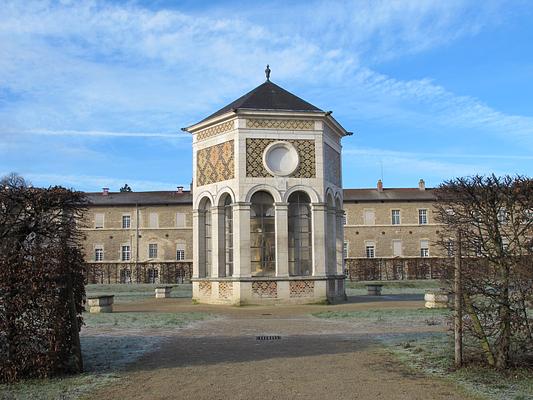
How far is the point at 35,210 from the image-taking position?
27.8ft

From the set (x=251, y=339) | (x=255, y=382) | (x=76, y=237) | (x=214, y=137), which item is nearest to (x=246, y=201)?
(x=214, y=137)

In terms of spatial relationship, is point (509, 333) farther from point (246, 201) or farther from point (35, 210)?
point (246, 201)

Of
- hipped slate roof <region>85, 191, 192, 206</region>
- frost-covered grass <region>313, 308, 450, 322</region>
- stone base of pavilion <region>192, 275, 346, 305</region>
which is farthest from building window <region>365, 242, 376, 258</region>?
frost-covered grass <region>313, 308, 450, 322</region>

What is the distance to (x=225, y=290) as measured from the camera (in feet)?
74.9

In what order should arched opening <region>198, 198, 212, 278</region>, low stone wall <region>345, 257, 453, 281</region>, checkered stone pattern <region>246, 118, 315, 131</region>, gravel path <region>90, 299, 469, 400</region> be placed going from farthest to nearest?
low stone wall <region>345, 257, 453, 281</region> → arched opening <region>198, 198, 212, 278</region> → checkered stone pattern <region>246, 118, 315, 131</region> → gravel path <region>90, 299, 469, 400</region>

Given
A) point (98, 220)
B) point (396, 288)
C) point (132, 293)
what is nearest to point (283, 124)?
point (132, 293)

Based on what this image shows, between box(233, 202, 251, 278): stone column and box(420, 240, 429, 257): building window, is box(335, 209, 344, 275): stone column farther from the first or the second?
box(420, 240, 429, 257): building window

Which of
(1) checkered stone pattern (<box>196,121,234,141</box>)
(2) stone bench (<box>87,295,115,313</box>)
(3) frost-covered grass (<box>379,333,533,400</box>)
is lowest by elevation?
(3) frost-covered grass (<box>379,333,533,400</box>)

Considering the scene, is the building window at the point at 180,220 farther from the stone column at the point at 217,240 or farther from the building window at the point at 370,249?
the stone column at the point at 217,240

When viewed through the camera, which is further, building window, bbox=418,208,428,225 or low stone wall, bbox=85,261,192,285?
building window, bbox=418,208,428,225

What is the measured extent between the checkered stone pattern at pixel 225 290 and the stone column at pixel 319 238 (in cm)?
334

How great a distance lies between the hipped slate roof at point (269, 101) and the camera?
2309cm

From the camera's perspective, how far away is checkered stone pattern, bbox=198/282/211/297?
2381 cm

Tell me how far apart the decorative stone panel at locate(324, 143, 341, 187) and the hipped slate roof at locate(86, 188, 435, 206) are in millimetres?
33690
